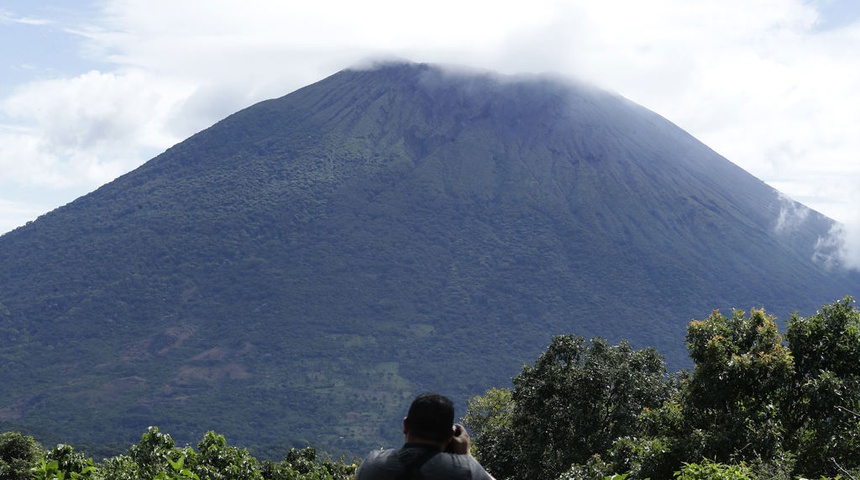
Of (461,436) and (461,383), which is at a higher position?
(461,436)

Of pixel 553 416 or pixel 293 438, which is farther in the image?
pixel 293 438

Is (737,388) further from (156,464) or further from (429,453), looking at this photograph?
(429,453)

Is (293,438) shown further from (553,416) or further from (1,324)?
(553,416)

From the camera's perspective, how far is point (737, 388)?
17359 millimetres

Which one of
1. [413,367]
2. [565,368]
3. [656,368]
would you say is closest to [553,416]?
[565,368]

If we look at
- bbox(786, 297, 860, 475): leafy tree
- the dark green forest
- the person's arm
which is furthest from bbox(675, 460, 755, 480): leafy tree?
bbox(786, 297, 860, 475): leafy tree

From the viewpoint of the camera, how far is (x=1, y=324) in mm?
189625

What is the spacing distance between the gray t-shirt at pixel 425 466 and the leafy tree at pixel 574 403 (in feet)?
69.3

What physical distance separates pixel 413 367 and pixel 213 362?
46270 mm

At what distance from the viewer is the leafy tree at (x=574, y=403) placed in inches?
1041

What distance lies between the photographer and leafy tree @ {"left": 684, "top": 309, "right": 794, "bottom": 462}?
646 inches

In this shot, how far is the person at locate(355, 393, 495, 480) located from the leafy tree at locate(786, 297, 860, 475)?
A: 13.4 metres

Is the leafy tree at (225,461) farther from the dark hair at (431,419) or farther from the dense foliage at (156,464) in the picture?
the dark hair at (431,419)

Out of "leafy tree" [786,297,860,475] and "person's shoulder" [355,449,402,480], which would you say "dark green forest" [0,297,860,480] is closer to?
"leafy tree" [786,297,860,475]
